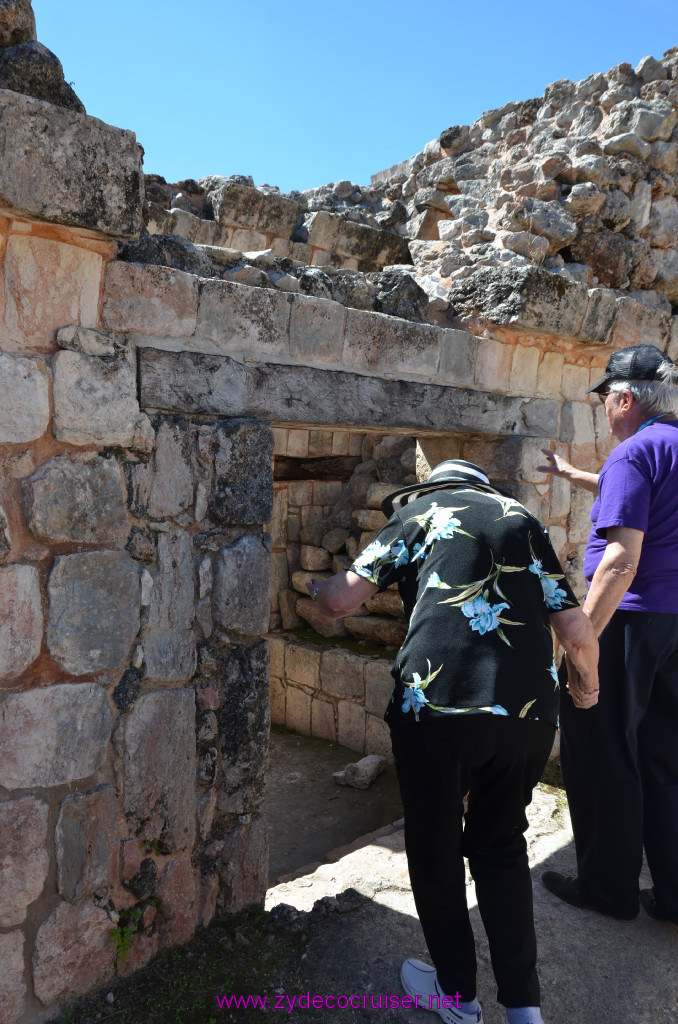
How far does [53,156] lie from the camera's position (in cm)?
190

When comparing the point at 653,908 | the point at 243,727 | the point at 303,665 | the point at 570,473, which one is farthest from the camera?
the point at 303,665

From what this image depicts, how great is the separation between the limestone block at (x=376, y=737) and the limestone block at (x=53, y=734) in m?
3.13

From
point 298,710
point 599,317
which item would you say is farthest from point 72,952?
point 298,710

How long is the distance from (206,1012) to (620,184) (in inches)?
171

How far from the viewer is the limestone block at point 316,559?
19.2 feet

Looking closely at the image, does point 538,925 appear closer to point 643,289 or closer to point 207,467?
point 207,467

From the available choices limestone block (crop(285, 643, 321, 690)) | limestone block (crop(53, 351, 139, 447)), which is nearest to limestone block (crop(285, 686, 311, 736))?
limestone block (crop(285, 643, 321, 690))

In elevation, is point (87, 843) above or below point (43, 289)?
below

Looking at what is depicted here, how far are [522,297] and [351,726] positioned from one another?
3.31 metres

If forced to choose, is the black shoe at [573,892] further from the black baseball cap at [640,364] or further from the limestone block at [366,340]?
the limestone block at [366,340]

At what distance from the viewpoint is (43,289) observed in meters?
1.98

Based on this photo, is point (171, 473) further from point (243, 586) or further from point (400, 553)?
point (400, 553)

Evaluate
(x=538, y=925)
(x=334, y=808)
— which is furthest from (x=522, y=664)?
(x=334, y=808)

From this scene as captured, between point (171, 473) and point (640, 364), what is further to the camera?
point (640, 364)
